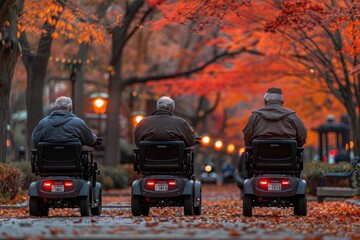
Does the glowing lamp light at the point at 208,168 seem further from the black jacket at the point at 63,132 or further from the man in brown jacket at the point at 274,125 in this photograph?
the black jacket at the point at 63,132

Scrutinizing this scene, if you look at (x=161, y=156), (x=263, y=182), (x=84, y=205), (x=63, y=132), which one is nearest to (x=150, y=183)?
(x=161, y=156)

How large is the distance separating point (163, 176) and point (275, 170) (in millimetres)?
1833

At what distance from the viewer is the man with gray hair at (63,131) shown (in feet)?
55.2

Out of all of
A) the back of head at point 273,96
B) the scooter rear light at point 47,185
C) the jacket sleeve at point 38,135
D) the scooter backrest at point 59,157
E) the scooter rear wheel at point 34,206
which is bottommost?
the scooter rear wheel at point 34,206

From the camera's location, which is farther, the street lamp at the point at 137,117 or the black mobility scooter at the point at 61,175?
the street lamp at the point at 137,117

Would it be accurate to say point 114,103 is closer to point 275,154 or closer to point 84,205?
point 84,205

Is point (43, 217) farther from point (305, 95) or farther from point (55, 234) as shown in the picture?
point (305, 95)

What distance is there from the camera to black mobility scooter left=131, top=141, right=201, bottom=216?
16.8 m

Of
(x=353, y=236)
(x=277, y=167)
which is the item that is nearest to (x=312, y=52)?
(x=277, y=167)

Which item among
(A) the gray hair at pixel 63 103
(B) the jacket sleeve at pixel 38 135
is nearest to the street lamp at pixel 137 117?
(A) the gray hair at pixel 63 103

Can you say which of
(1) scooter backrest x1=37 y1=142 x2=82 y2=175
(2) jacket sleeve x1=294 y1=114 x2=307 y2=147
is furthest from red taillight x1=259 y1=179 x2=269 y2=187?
(1) scooter backrest x1=37 y1=142 x2=82 y2=175

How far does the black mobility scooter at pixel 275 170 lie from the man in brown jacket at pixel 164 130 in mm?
1087

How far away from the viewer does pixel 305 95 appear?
45875mm

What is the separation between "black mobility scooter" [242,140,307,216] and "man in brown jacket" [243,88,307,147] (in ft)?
0.67
